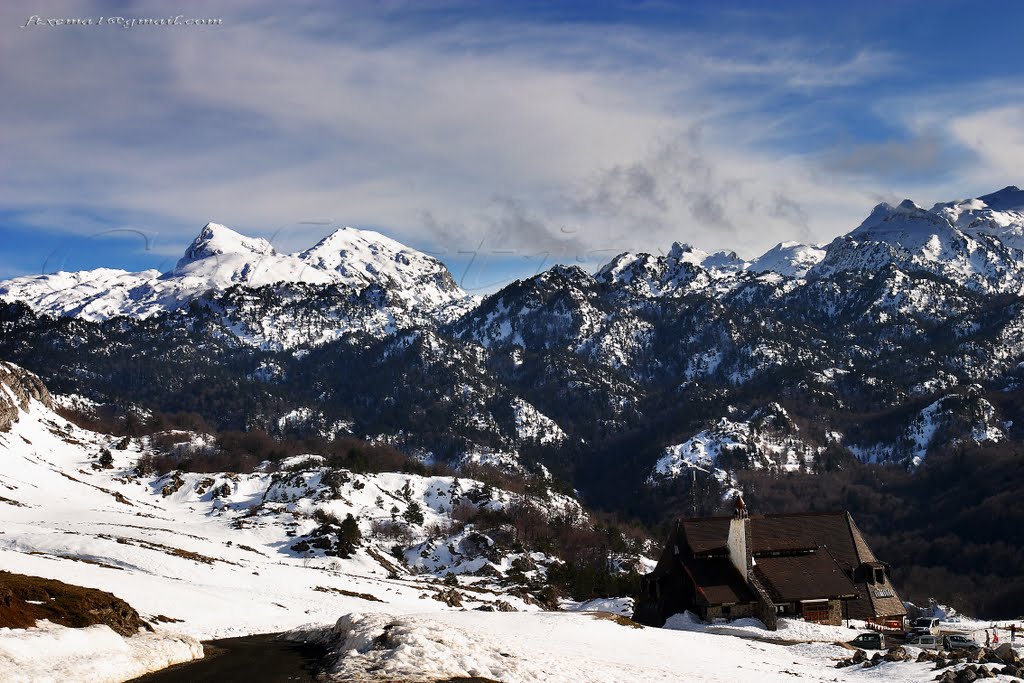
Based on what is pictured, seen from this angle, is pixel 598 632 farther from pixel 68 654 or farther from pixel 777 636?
pixel 68 654

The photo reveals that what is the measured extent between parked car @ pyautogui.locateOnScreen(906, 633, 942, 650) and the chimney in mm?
16328

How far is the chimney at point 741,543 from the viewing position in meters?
87.2

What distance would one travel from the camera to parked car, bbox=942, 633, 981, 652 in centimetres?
6768

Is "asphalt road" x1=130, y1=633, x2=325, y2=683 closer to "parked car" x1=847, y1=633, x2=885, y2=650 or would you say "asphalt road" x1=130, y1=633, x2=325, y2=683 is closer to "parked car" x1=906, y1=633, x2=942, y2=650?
"parked car" x1=847, y1=633, x2=885, y2=650

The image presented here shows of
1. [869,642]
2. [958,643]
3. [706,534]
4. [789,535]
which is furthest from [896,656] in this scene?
[789,535]

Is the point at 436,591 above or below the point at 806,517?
below

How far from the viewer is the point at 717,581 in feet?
285

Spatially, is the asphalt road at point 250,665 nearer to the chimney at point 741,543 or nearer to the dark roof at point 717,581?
the dark roof at point 717,581

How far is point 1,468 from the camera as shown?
18438cm

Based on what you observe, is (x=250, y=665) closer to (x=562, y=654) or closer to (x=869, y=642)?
(x=562, y=654)

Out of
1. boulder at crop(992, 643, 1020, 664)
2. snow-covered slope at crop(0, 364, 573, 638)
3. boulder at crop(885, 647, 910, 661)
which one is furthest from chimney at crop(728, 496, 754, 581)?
snow-covered slope at crop(0, 364, 573, 638)

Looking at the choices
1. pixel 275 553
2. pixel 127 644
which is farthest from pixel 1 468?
pixel 127 644

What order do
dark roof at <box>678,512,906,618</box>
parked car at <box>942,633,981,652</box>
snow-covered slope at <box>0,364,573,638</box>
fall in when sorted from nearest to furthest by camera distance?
parked car at <box>942,633,981,652</box>, snow-covered slope at <box>0,364,573,638</box>, dark roof at <box>678,512,906,618</box>

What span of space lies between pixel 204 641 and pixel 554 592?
114m
